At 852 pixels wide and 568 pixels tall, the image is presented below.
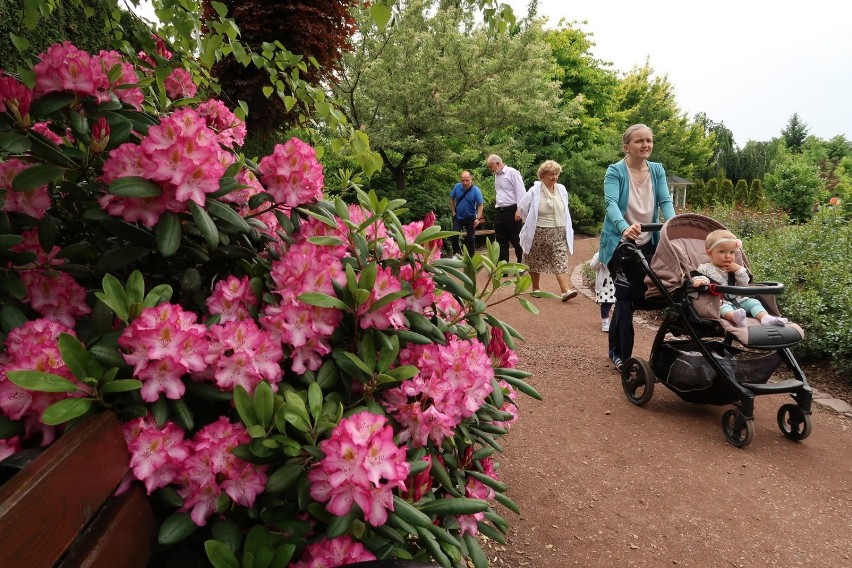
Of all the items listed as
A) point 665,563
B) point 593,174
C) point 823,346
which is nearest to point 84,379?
point 665,563

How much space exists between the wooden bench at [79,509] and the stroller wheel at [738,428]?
11.1 ft

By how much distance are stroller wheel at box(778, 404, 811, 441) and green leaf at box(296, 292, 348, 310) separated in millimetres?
3439

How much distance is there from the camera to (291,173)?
50.7 inches

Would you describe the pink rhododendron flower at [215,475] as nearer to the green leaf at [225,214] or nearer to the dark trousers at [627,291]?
the green leaf at [225,214]

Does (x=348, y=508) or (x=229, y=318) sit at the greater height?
(x=229, y=318)

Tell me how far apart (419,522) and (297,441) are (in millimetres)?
293

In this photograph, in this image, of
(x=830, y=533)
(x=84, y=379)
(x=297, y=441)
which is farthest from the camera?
(x=830, y=533)

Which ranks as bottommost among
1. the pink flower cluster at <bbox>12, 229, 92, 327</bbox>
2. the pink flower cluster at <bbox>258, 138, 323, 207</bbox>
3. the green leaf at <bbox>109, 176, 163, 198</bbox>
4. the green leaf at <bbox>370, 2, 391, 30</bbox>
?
the pink flower cluster at <bbox>12, 229, 92, 327</bbox>

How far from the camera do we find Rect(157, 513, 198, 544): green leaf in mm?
929

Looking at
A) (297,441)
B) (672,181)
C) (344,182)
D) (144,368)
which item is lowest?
(297,441)

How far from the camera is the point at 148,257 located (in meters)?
1.29

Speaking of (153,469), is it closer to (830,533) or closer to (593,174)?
(830,533)

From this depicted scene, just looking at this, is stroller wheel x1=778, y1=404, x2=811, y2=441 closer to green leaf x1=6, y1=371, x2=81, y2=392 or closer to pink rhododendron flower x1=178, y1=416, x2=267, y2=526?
pink rhododendron flower x1=178, y1=416, x2=267, y2=526

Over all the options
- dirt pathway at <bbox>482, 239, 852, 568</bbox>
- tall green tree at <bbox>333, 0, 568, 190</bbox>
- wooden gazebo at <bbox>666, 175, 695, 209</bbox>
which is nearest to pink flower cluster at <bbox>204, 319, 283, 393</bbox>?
dirt pathway at <bbox>482, 239, 852, 568</bbox>
